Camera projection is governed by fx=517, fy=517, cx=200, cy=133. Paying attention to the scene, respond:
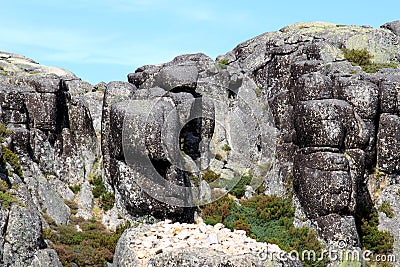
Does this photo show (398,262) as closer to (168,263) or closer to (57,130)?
(168,263)

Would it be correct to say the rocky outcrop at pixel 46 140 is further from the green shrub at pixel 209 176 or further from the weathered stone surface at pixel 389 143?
the weathered stone surface at pixel 389 143

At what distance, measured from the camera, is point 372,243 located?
2928 centimetres

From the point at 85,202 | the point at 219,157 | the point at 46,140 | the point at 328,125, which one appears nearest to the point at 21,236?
the point at 85,202

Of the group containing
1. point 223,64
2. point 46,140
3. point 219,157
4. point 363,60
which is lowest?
point 219,157

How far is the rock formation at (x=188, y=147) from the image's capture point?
2881 centimetres

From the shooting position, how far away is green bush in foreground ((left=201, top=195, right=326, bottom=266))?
91.9ft

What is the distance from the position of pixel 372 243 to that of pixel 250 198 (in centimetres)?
768

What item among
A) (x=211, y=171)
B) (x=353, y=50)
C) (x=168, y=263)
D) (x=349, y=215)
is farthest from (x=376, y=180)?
(x=168, y=263)

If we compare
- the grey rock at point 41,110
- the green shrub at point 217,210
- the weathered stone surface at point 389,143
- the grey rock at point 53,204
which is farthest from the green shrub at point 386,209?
the grey rock at point 41,110

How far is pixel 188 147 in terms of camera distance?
34969 millimetres

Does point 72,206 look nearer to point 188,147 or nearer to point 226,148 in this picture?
point 188,147
